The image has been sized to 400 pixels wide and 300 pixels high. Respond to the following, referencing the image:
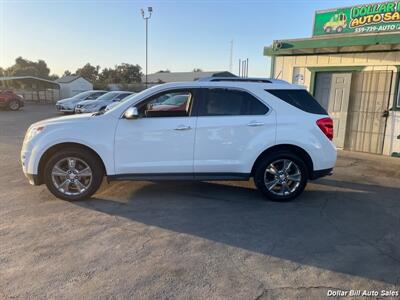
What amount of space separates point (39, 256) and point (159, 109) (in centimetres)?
278

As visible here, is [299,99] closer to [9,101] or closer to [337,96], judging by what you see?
[337,96]

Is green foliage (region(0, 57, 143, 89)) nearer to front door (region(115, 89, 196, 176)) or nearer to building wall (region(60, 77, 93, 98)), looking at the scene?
building wall (region(60, 77, 93, 98))

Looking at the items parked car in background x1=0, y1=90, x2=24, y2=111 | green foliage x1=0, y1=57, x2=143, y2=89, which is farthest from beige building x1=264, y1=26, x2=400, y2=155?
green foliage x1=0, y1=57, x2=143, y2=89

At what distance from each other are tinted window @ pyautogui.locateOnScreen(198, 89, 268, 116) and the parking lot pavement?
138 cm

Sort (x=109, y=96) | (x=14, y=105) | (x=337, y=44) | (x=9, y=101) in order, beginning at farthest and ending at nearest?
(x=14, y=105)
(x=9, y=101)
(x=109, y=96)
(x=337, y=44)

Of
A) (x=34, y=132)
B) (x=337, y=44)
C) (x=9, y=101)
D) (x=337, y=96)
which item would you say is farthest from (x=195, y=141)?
(x=9, y=101)

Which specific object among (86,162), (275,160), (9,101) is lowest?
(86,162)

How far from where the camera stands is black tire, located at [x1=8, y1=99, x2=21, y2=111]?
24547 mm

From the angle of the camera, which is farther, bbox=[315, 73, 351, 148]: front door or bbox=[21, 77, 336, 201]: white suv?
bbox=[315, 73, 351, 148]: front door

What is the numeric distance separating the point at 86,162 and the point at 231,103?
234 centimetres

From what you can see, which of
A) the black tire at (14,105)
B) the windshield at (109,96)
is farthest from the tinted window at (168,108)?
the black tire at (14,105)

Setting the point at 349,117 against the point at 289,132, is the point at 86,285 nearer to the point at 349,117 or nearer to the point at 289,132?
the point at 289,132

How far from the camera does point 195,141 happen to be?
5.13 meters

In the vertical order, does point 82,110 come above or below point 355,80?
below
